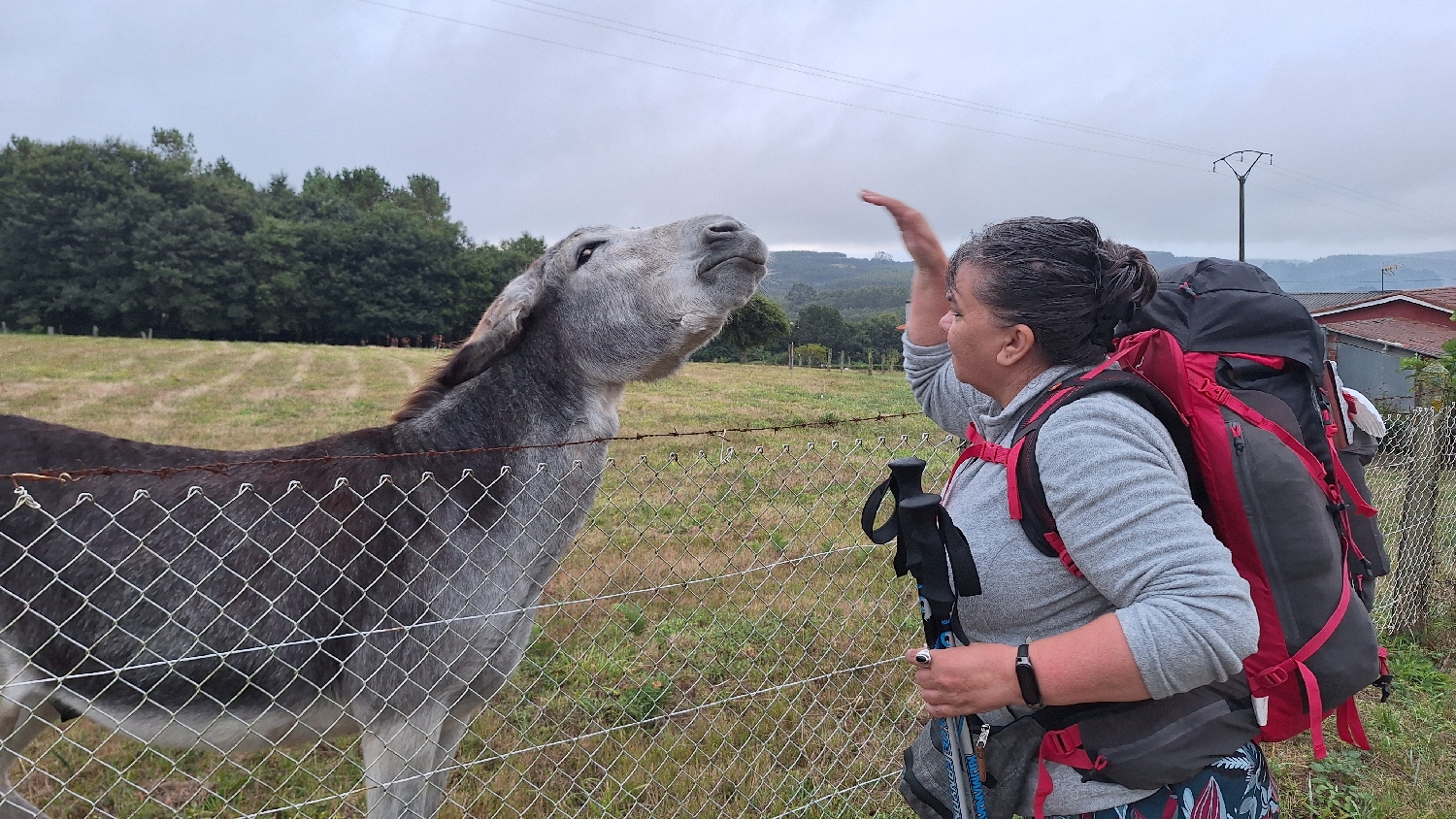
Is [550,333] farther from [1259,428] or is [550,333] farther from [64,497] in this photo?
[1259,428]

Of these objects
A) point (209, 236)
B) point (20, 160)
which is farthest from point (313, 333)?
point (20, 160)

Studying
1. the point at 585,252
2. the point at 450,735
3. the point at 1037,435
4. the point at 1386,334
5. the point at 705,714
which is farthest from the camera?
the point at 1386,334

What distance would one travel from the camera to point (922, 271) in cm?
227

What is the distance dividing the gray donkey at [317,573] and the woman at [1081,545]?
159cm

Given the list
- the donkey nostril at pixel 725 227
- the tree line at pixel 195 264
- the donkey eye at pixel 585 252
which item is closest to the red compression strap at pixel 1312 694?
the donkey nostril at pixel 725 227

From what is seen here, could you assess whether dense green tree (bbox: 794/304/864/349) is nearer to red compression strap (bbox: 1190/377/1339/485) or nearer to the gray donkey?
the gray donkey

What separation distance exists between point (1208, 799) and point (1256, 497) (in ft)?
2.03

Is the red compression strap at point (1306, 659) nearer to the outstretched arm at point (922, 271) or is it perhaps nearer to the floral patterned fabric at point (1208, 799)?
the floral patterned fabric at point (1208, 799)

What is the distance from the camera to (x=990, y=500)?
1.51 meters

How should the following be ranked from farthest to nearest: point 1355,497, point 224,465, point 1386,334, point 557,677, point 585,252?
point 1386,334 → point 557,677 → point 585,252 → point 224,465 → point 1355,497

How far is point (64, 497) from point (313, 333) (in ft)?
191

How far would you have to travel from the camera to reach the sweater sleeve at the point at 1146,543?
1.24 meters

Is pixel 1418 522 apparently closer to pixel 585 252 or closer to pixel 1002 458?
pixel 1002 458

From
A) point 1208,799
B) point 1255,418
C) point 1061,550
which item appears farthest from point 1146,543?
point 1208,799
